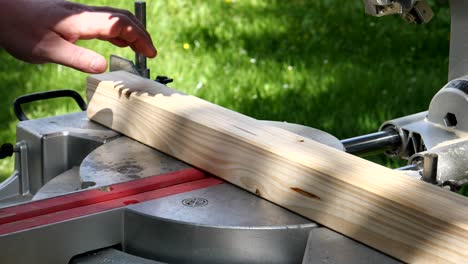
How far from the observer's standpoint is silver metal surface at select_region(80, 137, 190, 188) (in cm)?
202

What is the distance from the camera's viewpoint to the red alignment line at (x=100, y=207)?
1.75 metres

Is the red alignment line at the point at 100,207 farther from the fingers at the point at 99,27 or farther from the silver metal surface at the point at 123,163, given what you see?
the fingers at the point at 99,27

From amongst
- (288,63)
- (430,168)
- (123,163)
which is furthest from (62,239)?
(288,63)

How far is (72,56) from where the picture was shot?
1.93 m

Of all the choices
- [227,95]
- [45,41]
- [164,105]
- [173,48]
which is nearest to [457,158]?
[164,105]

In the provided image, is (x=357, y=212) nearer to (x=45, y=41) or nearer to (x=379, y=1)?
(x=379, y=1)

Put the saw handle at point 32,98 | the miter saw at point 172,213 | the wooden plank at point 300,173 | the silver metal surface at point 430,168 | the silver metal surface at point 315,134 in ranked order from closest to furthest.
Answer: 1. the wooden plank at point 300,173
2. the miter saw at point 172,213
3. the silver metal surface at point 430,168
4. the silver metal surface at point 315,134
5. the saw handle at point 32,98

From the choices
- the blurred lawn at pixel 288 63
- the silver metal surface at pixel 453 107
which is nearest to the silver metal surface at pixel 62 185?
the silver metal surface at pixel 453 107

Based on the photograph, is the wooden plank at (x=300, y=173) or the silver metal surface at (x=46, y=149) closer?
the wooden plank at (x=300, y=173)

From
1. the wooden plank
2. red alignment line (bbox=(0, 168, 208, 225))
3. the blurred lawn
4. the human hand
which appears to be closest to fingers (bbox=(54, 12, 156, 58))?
the human hand

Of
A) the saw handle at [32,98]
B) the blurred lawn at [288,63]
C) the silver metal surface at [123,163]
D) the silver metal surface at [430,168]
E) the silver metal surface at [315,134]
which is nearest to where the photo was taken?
the silver metal surface at [430,168]

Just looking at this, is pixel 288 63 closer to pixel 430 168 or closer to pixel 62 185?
pixel 62 185

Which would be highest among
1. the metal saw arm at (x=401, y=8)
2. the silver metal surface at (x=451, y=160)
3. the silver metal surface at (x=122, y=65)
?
the metal saw arm at (x=401, y=8)

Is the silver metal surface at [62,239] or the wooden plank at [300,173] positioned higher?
the wooden plank at [300,173]
